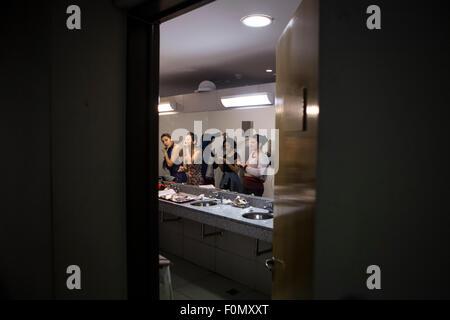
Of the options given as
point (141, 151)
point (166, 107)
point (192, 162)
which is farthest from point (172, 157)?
point (141, 151)

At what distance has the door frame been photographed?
133cm

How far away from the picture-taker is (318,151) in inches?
34.8

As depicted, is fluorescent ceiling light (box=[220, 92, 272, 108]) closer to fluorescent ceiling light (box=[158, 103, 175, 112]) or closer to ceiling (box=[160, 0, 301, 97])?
ceiling (box=[160, 0, 301, 97])

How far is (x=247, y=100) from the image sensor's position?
4.05 meters

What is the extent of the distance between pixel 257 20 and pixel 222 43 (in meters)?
0.83

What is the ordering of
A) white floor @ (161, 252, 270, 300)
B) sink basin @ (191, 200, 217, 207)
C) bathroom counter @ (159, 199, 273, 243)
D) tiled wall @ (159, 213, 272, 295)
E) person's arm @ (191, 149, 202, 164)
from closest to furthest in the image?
1. bathroom counter @ (159, 199, 273, 243)
2. white floor @ (161, 252, 270, 300)
3. tiled wall @ (159, 213, 272, 295)
4. sink basin @ (191, 200, 217, 207)
5. person's arm @ (191, 149, 202, 164)

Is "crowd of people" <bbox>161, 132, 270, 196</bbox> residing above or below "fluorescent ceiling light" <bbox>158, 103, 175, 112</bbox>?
below

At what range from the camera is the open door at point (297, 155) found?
3.11 feet

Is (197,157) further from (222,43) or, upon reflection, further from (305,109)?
(305,109)

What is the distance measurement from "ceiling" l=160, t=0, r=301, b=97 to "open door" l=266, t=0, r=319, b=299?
4.38ft

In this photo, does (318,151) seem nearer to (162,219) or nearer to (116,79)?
(116,79)
